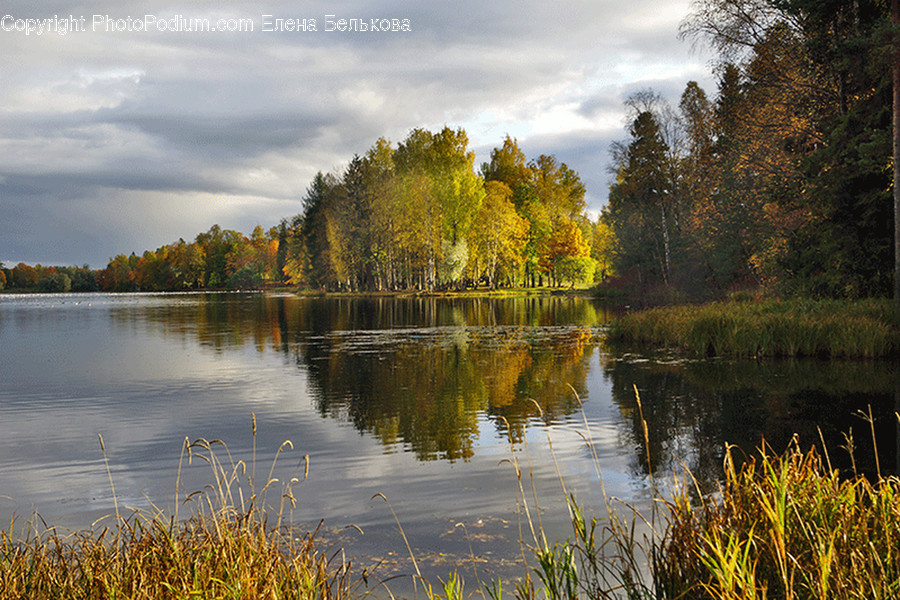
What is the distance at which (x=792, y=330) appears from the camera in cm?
1769

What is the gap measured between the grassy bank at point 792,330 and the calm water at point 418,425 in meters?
0.64

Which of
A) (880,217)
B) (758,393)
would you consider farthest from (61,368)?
(880,217)

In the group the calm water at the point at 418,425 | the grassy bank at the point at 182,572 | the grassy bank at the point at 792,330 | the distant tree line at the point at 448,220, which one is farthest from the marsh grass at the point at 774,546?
the distant tree line at the point at 448,220

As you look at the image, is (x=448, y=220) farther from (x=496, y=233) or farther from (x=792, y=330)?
(x=792, y=330)

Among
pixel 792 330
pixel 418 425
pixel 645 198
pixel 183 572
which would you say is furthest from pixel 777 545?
pixel 645 198

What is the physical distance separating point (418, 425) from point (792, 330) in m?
11.4

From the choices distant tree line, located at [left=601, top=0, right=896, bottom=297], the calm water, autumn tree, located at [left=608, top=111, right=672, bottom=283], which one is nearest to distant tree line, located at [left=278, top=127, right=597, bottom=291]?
autumn tree, located at [left=608, top=111, right=672, bottom=283]

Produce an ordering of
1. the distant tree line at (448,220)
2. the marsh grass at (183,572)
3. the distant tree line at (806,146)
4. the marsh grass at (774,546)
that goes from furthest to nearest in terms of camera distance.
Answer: the distant tree line at (448,220), the distant tree line at (806,146), the marsh grass at (183,572), the marsh grass at (774,546)

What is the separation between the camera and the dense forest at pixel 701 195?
19.2 meters

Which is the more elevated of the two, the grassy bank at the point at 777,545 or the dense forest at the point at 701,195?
the dense forest at the point at 701,195

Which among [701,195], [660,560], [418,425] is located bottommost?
[418,425]

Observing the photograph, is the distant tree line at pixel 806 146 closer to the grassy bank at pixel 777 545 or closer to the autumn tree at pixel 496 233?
the grassy bank at pixel 777 545

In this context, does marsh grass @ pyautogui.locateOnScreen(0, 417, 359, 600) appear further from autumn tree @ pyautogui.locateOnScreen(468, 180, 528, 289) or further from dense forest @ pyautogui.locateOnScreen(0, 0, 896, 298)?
autumn tree @ pyautogui.locateOnScreen(468, 180, 528, 289)

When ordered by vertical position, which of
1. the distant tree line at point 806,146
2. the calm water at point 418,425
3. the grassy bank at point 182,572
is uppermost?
the distant tree line at point 806,146
